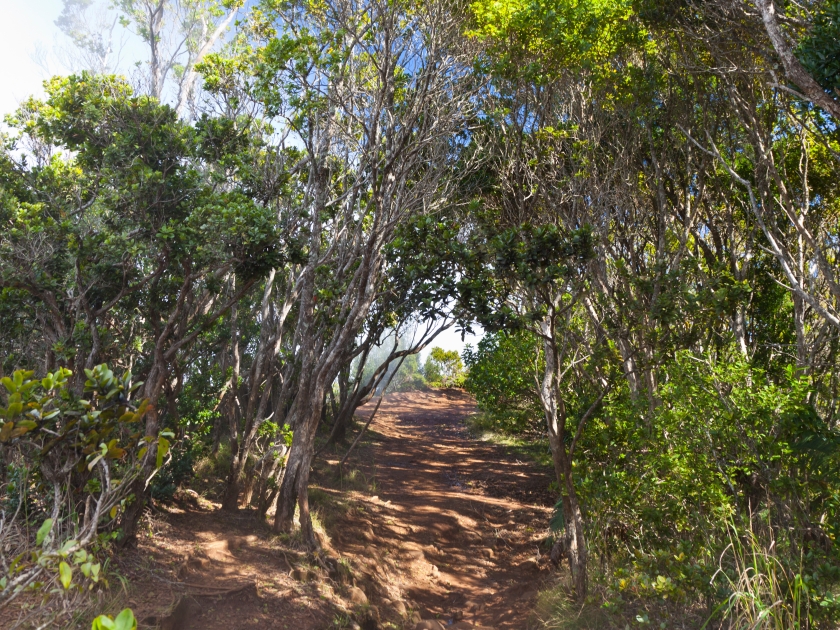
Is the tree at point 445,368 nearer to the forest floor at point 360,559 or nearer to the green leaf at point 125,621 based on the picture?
the forest floor at point 360,559

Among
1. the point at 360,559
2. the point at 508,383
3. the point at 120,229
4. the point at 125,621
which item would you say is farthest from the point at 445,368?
the point at 125,621

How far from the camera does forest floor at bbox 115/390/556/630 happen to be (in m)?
6.98

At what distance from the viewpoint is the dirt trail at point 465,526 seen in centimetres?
877

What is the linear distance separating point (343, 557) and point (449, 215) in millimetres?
5696

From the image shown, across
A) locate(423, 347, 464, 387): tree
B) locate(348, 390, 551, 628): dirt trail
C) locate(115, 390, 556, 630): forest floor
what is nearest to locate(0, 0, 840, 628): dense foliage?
locate(115, 390, 556, 630): forest floor

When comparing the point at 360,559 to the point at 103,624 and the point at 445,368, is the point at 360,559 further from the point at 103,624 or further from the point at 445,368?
the point at 445,368

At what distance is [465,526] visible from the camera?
1126 cm

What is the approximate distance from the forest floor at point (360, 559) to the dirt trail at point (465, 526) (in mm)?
28

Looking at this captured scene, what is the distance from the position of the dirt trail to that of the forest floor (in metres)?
0.03

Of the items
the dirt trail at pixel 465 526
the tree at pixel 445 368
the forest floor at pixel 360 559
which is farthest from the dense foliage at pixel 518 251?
the tree at pixel 445 368

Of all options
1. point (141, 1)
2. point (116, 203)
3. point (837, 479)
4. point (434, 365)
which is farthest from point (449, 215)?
point (434, 365)

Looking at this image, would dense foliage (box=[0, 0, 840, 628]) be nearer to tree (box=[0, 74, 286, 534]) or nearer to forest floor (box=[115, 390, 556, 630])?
tree (box=[0, 74, 286, 534])

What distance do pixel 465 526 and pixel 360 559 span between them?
2792mm

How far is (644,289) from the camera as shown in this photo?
6.89 meters
